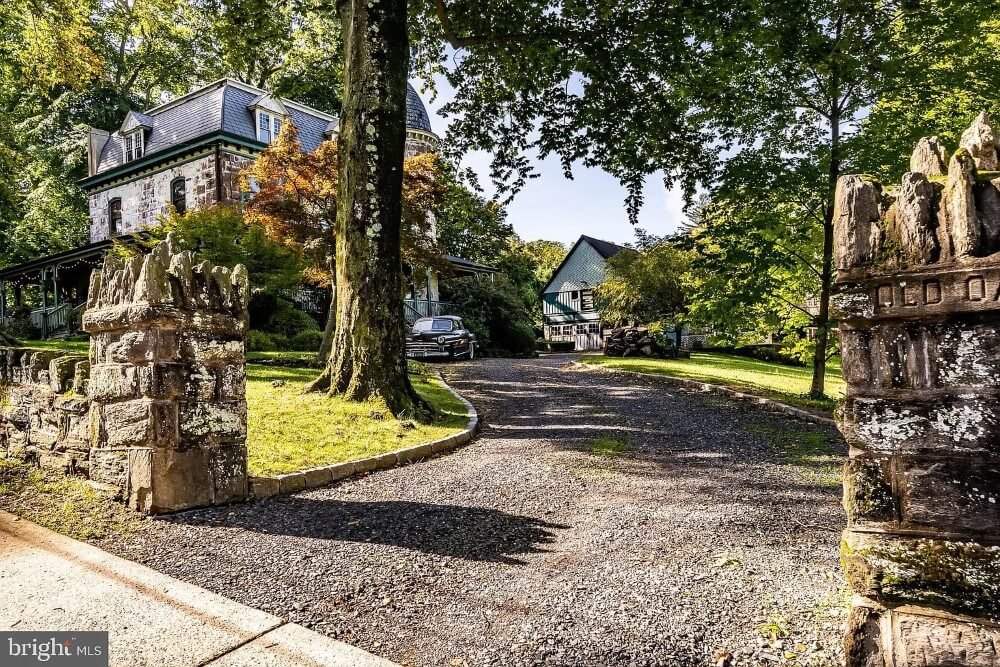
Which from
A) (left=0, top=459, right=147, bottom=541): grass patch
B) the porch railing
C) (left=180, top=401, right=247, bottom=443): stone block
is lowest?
(left=0, top=459, right=147, bottom=541): grass patch

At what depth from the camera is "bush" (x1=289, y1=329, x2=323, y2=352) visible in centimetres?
1954

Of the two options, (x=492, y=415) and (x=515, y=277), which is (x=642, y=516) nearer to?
(x=492, y=415)

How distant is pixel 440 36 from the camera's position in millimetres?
14062

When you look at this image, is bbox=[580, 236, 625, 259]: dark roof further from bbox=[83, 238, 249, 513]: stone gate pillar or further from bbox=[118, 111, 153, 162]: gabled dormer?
bbox=[83, 238, 249, 513]: stone gate pillar

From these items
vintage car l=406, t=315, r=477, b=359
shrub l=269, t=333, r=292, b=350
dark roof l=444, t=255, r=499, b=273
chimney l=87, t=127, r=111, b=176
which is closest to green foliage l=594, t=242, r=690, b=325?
vintage car l=406, t=315, r=477, b=359

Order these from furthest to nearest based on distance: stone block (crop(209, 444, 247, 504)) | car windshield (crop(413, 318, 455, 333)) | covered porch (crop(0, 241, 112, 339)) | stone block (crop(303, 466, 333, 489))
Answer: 1. covered porch (crop(0, 241, 112, 339))
2. car windshield (crop(413, 318, 455, 333))
3. stone block (crop(303, 466, 333, 489))
4. stone block (crop(209, 444, 247, 504))

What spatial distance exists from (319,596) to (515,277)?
40086mm

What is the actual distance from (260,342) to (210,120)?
43.2ft

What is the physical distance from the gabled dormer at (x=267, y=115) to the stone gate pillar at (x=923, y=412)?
91.9 ft

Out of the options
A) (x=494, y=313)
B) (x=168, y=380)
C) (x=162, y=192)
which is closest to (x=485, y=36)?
(x=168, y=380)

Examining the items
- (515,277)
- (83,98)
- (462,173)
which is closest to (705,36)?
(462,173)

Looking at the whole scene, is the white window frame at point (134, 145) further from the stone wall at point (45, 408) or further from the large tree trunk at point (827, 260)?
the large tree trunk at point (827, 260)

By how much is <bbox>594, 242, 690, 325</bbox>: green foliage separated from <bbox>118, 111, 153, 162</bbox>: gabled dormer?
75.1 feet

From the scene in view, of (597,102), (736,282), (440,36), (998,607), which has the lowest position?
(998,607)
